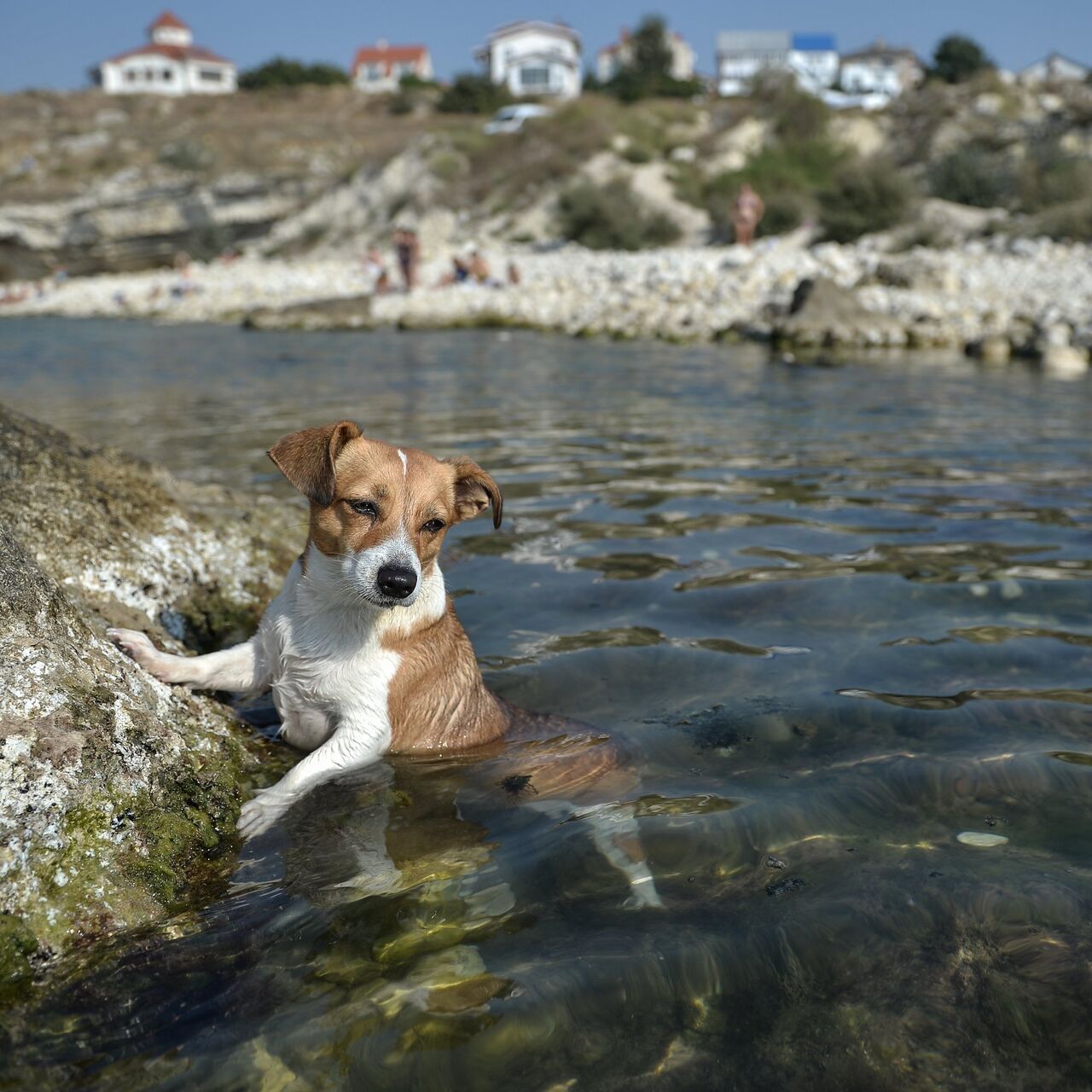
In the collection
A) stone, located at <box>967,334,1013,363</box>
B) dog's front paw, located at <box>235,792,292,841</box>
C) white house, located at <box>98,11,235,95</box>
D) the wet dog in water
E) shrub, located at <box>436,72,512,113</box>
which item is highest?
white house, located at <box>98,11,235,95</box>

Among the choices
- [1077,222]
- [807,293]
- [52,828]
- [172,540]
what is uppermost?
[1077,222]

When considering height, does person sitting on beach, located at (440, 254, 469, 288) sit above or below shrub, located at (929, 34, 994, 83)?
below

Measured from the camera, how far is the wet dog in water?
4316 mm

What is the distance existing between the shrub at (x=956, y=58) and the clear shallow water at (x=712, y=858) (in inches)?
3565

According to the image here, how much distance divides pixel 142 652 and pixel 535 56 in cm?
11154

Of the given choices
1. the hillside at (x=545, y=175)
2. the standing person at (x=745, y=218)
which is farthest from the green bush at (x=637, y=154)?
the standing person at (x=745, y=218)

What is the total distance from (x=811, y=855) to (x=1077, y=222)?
111ft

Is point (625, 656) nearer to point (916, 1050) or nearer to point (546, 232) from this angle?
point (916, 1050)

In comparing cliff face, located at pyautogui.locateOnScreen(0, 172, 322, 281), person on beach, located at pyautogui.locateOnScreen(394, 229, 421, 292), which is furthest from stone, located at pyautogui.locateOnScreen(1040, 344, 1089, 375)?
cliff face, located at pyautogui.locateOnScreen(0, 172, 322, 281)

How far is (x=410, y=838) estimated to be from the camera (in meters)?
4.07

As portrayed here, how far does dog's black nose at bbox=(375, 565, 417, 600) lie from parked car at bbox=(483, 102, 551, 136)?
61282 mm

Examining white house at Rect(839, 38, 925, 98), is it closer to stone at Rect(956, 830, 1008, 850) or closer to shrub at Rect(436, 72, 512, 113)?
shrub at Rect(436, 72, 512, 113)

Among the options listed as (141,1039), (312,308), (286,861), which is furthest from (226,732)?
(312,308)

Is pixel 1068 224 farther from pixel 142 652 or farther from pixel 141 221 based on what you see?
pixel 141 221
